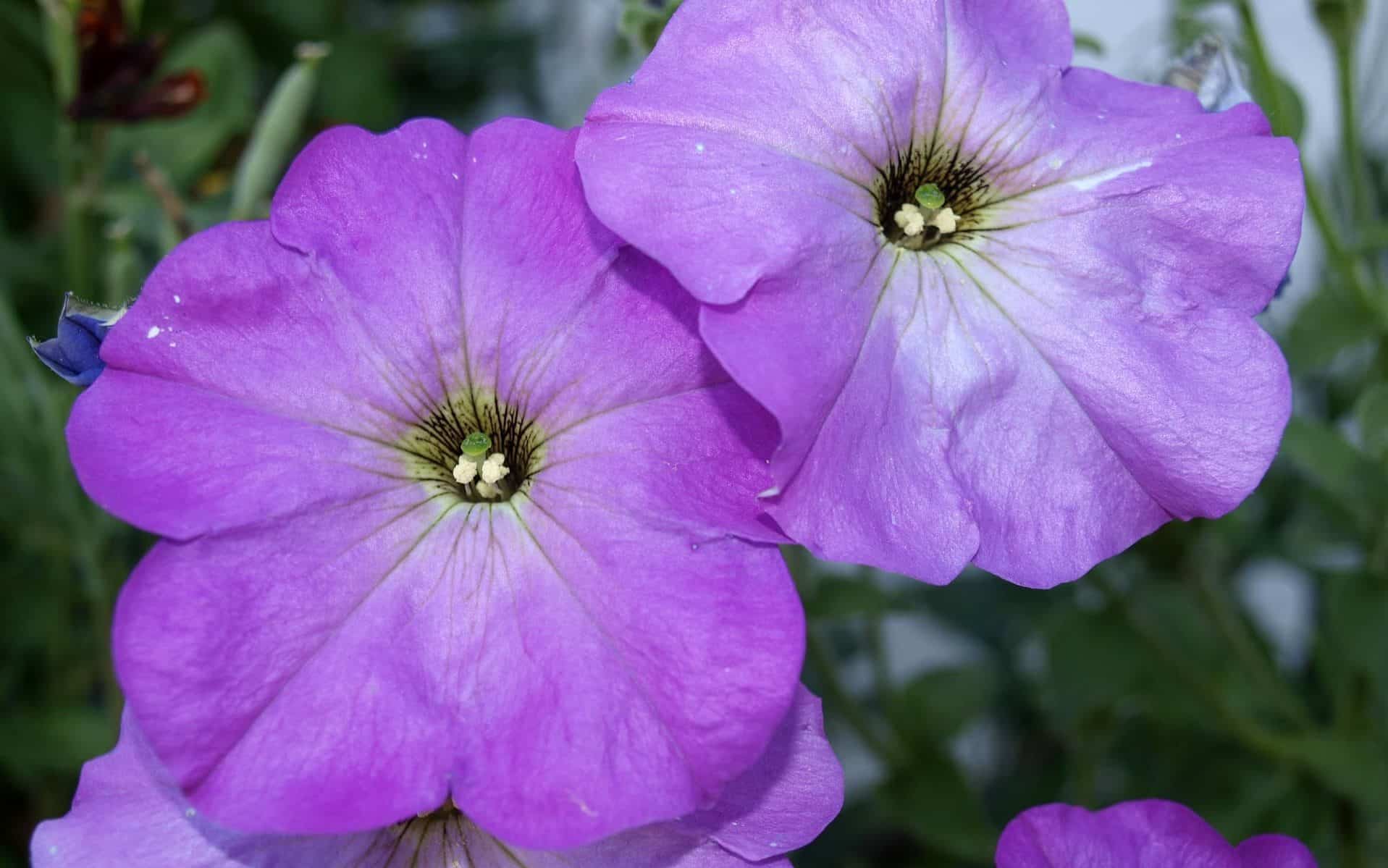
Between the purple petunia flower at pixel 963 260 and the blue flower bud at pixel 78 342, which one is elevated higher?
the purple petunia flower at pixel 963 260

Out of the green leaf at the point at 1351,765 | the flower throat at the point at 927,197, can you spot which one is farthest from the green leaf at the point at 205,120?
the green leaf at the point at 1351,765

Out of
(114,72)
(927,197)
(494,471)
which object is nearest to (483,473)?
(494,471)

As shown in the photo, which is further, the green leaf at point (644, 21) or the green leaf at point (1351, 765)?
the green leaf at point (1351, 765)

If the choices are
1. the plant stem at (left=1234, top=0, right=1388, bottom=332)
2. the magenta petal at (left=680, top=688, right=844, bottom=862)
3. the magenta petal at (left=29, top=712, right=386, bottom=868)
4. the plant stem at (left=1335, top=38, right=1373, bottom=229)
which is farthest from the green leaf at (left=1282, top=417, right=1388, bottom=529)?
the magenta petal at (left=29, top=712, right=386, bottom=868)

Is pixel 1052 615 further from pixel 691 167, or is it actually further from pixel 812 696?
pixel 691 167

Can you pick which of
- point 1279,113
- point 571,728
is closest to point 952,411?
point 571,728

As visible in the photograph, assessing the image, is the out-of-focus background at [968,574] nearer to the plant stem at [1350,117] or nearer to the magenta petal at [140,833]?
the plant stem at [1350,117]

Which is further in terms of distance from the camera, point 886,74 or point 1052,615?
point 1052,615
